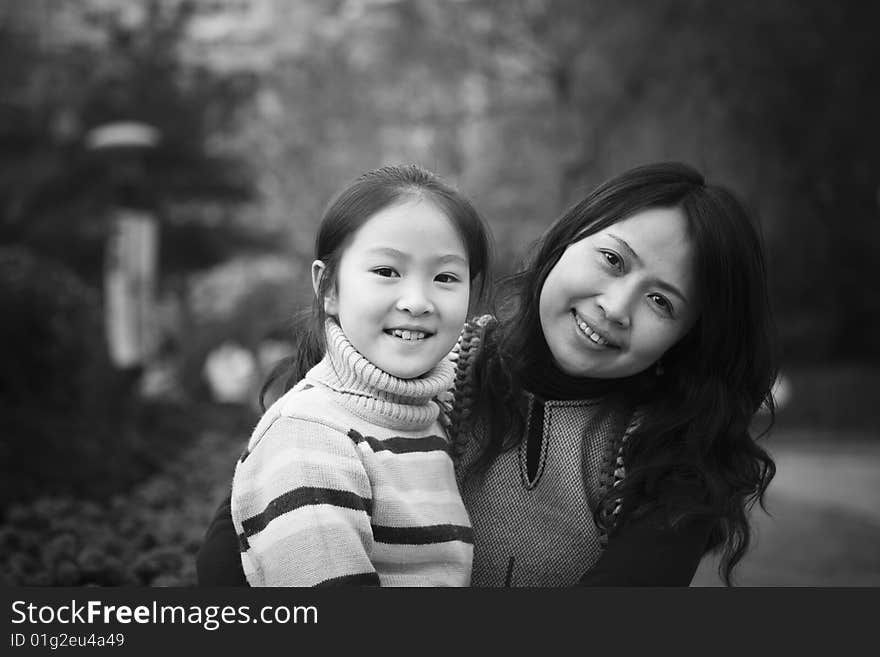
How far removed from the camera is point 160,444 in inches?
254

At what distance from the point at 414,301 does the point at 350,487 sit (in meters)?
0.37

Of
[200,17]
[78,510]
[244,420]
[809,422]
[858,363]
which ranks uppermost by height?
[200,17]

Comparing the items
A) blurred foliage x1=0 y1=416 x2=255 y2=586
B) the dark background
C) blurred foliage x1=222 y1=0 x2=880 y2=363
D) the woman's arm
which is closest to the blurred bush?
blurred foliage x1=0 y1=416 x2=255 y2=586

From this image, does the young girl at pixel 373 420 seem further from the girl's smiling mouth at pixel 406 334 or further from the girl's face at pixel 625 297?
the girl's face at pixel 625 297

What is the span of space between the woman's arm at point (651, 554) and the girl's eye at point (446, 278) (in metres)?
0.60

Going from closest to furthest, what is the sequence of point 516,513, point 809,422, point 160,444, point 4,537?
point 516,513, point 4,537, point 160,444, point 809,422

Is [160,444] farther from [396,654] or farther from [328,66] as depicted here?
[328,66]

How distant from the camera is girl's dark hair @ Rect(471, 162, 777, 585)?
2.13 m

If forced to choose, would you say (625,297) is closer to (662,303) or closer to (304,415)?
(662,303)

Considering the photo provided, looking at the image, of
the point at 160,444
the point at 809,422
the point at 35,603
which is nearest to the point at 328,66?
the point at 160,444

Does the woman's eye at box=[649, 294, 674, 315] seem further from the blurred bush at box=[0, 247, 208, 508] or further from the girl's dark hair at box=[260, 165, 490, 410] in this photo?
the blurred bush at box=[0, 247, 208, 508]

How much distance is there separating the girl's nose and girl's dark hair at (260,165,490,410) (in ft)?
0.54

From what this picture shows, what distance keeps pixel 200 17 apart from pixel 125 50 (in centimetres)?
180

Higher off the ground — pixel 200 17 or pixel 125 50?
pixel 200 17
